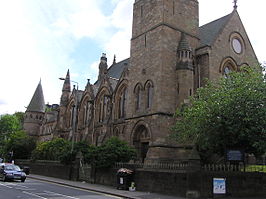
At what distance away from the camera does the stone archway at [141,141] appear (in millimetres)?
30031

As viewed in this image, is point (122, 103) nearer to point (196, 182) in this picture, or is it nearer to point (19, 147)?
point (196, 182)

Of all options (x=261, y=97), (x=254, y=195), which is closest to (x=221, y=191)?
(x=254, y=195)

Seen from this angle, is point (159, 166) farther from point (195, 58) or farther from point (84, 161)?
point (195, 58)

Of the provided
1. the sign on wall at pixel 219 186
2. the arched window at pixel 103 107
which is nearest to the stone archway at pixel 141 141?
the arched window at pixel 103 107

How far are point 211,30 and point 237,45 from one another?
3348 mm

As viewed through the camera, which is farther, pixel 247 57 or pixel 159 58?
pixel 247 57

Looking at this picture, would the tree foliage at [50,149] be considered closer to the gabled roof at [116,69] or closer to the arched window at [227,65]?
the gabled roof at [116,69]

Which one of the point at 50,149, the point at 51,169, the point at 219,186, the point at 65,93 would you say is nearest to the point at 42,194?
the point at 219,186

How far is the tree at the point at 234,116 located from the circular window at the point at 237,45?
1394 centimetres

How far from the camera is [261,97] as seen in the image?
18.8m

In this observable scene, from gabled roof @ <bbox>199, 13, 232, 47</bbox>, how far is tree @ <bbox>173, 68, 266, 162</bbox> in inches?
491

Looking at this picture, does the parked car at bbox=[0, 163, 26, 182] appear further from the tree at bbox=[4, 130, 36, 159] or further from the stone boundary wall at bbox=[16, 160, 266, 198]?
the tree at bbox=[4, 130, 36, 159]

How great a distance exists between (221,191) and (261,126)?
4470 millimetres

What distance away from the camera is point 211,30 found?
1390 inches
